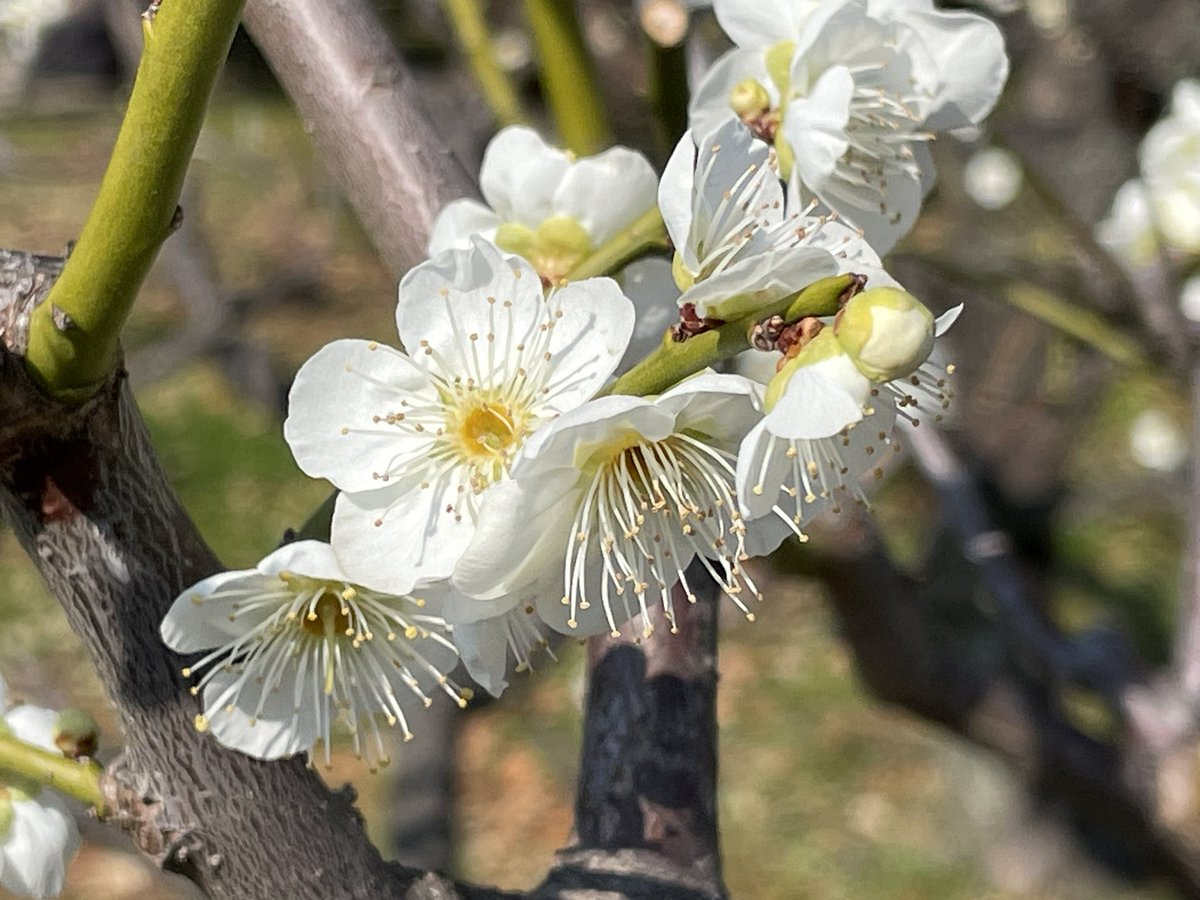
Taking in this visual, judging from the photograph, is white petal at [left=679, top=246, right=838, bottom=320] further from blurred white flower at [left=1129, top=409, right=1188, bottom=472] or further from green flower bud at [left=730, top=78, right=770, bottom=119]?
blurred white flower at [left=1129, top=409, right=1188, bottom=472]

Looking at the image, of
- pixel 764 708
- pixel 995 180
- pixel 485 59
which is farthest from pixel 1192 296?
pixel 764 708

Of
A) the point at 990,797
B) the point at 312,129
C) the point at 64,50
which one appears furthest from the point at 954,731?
the point at 64,50

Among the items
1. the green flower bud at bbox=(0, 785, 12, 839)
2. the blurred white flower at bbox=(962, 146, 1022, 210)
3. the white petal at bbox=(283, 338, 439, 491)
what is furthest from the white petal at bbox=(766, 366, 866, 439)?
the blurred white flower at bbox=(962, 146, 1022, 210)

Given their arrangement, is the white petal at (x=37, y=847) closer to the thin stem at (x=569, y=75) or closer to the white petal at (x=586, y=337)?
the white petal at (x=586, y=337)

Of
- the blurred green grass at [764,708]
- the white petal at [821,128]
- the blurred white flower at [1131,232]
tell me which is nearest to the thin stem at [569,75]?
the white petal at [821,128]

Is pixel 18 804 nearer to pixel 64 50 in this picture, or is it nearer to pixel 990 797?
pixel 990 797

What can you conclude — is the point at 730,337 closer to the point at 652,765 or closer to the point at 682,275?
the point at 682,275
